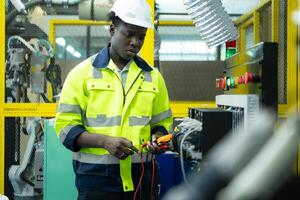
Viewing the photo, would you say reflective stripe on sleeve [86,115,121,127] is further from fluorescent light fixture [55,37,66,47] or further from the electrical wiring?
fluorescent light fixture [55,37,66,47]

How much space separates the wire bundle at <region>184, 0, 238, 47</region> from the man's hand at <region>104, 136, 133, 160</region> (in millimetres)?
907

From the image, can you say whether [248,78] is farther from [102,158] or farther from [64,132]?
[64,132]

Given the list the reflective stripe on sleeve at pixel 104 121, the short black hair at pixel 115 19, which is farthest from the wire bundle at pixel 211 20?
the reflective stripe on sleeve at pixel 104 121

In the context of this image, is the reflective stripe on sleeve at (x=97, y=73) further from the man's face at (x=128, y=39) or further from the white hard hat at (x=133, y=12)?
the white hard hat at (x=133, y=12)

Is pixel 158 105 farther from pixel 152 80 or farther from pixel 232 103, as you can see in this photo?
pixel 232 103

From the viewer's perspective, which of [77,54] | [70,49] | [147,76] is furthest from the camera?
[70,49]

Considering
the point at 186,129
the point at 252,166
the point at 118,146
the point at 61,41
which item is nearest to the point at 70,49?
the point at 61,41

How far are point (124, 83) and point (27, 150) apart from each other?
1643mm

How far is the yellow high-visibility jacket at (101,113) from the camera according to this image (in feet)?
6.43

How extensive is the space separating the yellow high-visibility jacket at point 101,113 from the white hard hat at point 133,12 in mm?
221

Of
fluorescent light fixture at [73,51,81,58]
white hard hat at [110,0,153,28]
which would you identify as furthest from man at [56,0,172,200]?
fluorescent light fixture at [73,51,81,58]

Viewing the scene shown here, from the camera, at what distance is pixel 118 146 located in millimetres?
→ 1821

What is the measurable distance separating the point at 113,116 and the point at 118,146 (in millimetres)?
202

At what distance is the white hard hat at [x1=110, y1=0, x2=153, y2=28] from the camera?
203 centimetres
